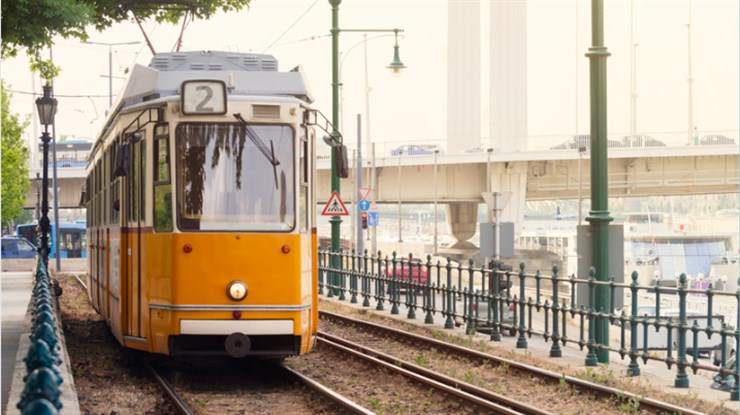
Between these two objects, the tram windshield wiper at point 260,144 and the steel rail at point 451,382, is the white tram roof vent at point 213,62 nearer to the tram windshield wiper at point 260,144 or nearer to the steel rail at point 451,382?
the tram windshield wiper at point 260,144

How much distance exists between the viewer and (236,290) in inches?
541

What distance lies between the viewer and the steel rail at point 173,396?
12.5 meters

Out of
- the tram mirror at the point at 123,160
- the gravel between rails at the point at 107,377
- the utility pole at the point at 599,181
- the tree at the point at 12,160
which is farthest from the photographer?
the tree at the point at 12,160

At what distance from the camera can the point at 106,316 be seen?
18.4m

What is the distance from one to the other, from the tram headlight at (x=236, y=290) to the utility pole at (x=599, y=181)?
4520mm

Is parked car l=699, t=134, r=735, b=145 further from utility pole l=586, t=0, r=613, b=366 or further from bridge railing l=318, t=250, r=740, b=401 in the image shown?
utility pole l=586, t=0, r=613, b=366

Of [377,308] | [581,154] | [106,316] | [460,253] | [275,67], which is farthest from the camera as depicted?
[460,253]

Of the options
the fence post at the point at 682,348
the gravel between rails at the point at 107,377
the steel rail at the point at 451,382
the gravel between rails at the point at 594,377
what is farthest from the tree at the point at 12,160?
the fence post at the point at 682,348

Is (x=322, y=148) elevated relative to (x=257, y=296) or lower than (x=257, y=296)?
elevated

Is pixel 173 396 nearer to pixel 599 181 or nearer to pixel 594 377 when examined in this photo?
pixel 594 377

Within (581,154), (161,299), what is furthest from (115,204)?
(581,154)

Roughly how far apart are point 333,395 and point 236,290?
4.89 feet

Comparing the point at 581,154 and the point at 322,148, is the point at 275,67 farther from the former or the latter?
the point at 322,148

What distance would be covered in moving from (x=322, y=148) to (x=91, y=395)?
59.3 metres
